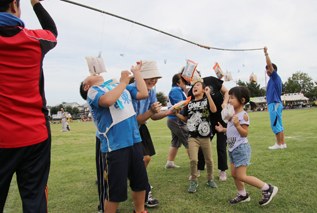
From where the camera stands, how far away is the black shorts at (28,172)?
150cm

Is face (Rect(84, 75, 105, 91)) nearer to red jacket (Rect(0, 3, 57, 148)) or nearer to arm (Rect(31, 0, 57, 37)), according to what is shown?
arm (Rect(31, 0, 57, 37))

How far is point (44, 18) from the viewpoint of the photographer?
197 centimetres

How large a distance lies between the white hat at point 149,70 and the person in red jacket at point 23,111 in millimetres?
1183

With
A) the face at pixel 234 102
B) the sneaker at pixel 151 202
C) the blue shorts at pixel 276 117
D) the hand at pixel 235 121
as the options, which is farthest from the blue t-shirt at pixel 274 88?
the sneaker at pixel 151 202

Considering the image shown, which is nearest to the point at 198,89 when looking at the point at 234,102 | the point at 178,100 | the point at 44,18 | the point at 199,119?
the point at 199,119

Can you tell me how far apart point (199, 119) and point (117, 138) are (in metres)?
1.78

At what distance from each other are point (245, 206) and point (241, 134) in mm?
901

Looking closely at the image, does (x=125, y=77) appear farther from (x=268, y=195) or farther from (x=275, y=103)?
(x=275, y=103)

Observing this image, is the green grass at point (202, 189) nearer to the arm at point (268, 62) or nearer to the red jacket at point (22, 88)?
the red jacket at point (22, 88)

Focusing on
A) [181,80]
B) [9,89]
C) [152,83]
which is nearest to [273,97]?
[181,80]

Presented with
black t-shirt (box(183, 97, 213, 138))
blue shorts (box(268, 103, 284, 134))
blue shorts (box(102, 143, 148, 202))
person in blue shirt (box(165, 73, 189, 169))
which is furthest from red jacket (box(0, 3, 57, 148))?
blue shorts (box(268, 103, 284, 134))

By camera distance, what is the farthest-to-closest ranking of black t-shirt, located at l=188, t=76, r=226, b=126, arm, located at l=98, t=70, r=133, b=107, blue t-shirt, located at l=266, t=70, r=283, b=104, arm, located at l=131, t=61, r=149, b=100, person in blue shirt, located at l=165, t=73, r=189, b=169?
1. blue t-shirt, located at l=266, t=70, r=283, b=104
2. person in blue shirt, located at l=165, t=73, r=189, b=169
3. black t-shirt, located at l=188, t=76, r=226, b=126
4. arm, located at l=131, t=61, r=149, b=100
5. arm, located at l=98, t=70, r=133, b=107

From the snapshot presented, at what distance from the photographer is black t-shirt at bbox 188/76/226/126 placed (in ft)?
13.2

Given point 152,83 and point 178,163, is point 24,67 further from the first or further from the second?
point 178,163
